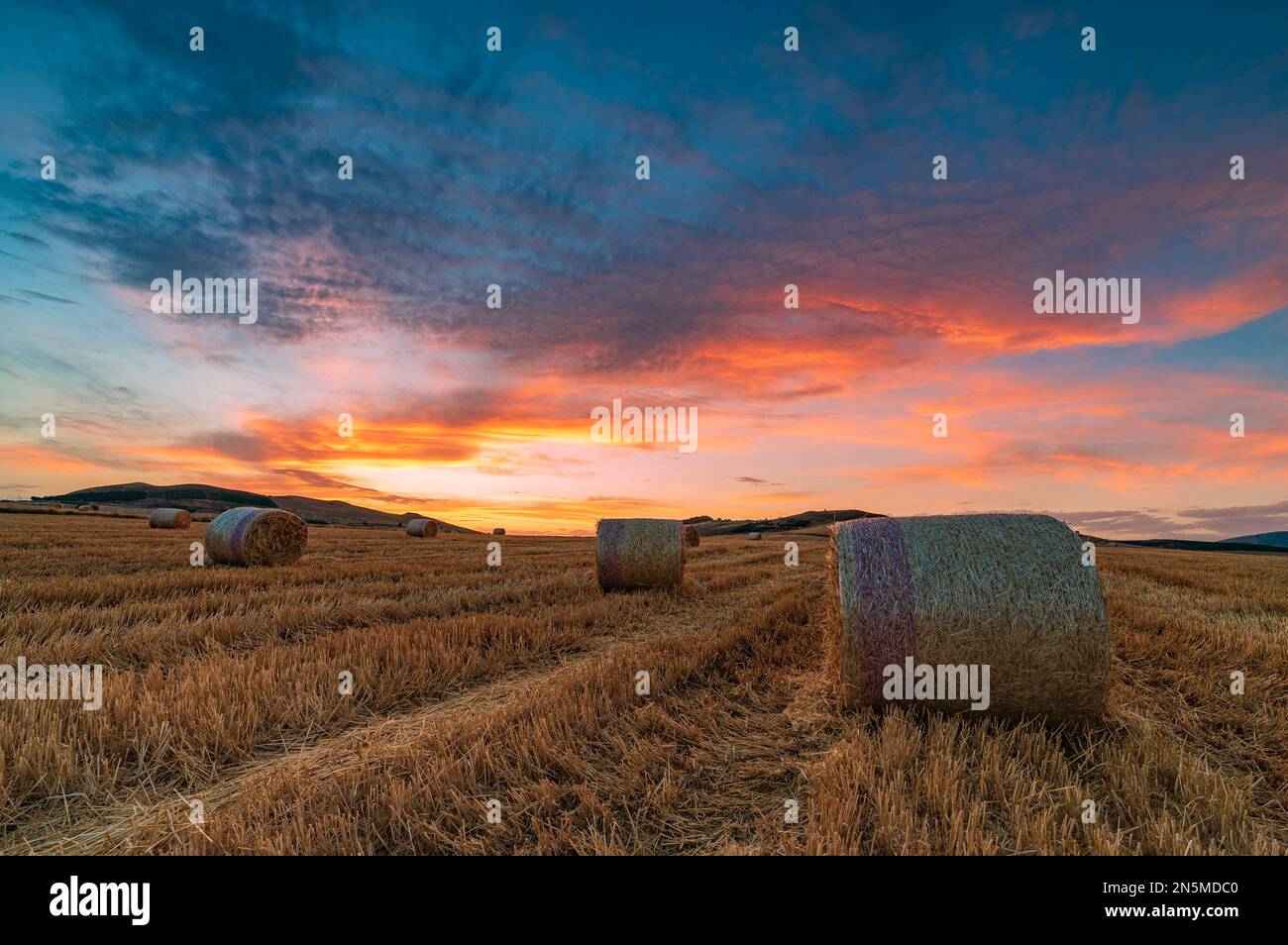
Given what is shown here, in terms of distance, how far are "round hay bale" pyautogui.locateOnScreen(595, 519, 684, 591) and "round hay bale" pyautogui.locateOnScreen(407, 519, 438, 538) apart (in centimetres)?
2606

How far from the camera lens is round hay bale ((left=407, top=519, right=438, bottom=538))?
115ft

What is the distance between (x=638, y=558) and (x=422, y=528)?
27504 mm

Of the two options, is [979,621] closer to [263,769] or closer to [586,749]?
[586,749]

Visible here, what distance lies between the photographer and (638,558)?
39.0 ft

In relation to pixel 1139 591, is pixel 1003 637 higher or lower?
higher

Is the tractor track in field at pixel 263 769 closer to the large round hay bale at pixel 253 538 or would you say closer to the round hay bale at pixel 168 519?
the large round hay bale at pixel 253 538

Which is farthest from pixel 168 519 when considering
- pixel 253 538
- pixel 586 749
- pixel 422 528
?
pixel 586 749

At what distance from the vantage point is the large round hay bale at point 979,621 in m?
4.43

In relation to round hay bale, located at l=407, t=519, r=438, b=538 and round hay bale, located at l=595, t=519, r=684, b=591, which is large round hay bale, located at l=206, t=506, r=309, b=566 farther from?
round hay bale, located at l=407, t=519, r=438, b=538

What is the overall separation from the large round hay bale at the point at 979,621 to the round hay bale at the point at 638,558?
6951mm

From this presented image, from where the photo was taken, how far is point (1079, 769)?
3652mm
